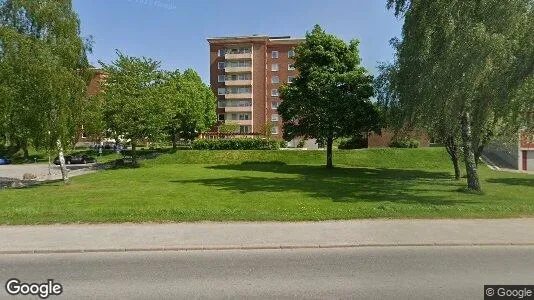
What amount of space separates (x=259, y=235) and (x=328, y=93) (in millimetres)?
21185

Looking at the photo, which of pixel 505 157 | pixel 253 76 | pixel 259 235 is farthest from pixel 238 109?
pixel 259 235

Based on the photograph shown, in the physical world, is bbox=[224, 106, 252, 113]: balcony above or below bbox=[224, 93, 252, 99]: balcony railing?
below

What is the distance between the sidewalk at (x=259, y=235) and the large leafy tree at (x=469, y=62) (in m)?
5.32

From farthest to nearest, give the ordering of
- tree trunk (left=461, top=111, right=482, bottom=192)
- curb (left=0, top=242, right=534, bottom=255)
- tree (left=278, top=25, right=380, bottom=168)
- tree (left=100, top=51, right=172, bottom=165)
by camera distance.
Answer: tree (left=100, top=51, right=172, bottom=165)
tree (left=278, top=25, right=380, bottom=168)
tree trunk (left=461, top=111, right=482, bottom=192)
curb (left=0, top=242, right=534, bottom=255)

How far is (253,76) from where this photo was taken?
246ft

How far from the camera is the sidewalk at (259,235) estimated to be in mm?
7582

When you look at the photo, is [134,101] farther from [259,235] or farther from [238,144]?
[259,235]

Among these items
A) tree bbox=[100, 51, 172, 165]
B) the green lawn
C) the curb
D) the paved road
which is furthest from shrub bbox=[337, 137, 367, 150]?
the paved road

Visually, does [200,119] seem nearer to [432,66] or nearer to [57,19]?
[57,19]

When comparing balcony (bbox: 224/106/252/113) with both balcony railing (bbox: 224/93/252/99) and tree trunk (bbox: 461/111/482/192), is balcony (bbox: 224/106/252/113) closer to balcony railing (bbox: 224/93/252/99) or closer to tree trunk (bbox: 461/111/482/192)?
balcony railing (bbox: 224/93/252/99)

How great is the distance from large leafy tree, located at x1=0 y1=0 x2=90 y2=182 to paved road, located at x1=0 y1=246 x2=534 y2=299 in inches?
559

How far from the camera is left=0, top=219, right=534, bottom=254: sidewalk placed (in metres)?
7.58

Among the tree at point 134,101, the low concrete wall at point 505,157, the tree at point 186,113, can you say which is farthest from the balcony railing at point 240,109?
the low concrete wall at point 505,157

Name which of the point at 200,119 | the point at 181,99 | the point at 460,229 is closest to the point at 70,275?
the point at 460,229
